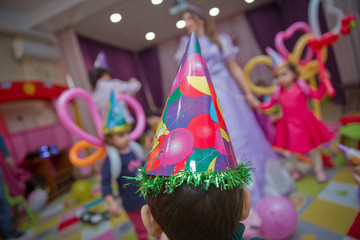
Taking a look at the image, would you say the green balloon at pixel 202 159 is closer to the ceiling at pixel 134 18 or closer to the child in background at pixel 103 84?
the ceiling at pixel 134 18

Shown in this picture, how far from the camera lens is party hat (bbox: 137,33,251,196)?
342 millimetres

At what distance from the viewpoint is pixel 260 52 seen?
1.08 metres

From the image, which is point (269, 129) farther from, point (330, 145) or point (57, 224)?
point (57, 224)

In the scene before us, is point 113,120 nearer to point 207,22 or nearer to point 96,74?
point 207,22

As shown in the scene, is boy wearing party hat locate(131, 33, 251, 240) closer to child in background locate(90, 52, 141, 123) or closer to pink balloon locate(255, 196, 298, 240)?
pink balloon locate(255, 196, 298, 240)

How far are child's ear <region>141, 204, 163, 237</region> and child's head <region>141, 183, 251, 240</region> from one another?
21mm

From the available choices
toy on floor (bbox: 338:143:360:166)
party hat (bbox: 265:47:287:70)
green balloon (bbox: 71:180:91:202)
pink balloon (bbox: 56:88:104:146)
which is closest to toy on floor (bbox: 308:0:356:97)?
party hat (bbox: 265:47:287:70)

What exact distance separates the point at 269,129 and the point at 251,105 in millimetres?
855

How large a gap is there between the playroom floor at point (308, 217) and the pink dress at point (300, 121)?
0.77ft

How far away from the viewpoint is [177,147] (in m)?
0.36

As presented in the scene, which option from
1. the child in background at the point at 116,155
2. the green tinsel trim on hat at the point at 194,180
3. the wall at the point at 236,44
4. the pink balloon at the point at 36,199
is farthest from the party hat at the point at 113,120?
the pink balloon at the point at 36,199

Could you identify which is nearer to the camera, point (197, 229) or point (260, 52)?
point (197, 229)

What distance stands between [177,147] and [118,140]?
703 millimetres

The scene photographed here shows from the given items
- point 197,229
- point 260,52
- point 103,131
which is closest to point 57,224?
point 103,131
